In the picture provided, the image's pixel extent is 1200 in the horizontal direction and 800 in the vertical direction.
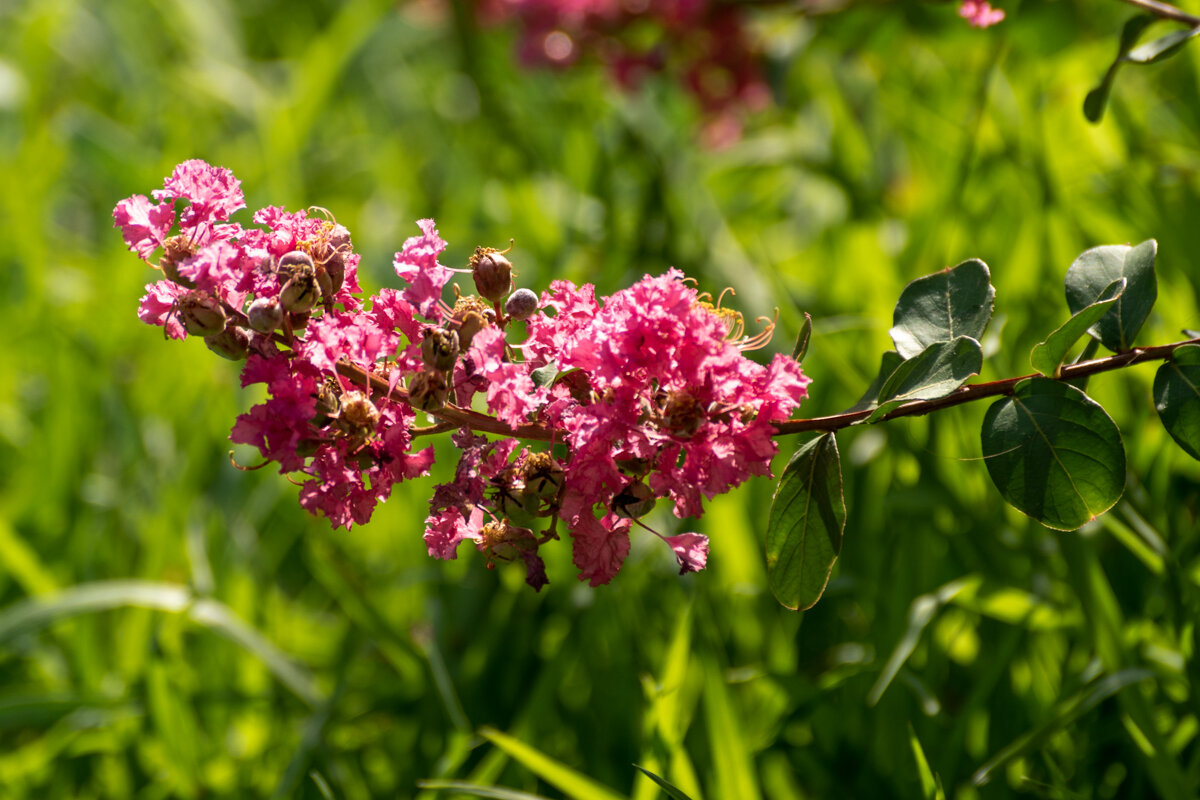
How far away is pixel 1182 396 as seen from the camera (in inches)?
22.6

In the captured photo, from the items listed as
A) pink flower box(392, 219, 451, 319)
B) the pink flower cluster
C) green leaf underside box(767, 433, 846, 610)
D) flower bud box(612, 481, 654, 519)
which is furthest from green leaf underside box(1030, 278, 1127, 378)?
the pink flower cluster

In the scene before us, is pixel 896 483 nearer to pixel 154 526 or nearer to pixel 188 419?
pixel 154 526

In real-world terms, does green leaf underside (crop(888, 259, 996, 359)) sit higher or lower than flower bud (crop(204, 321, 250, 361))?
higher

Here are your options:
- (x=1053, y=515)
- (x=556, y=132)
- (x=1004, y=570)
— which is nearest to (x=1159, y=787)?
(x=1004, y=570)

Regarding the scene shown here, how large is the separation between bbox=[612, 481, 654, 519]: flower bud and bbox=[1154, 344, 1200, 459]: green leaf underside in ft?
0.97

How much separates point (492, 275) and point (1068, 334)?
13.1 inches

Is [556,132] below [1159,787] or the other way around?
the other way around

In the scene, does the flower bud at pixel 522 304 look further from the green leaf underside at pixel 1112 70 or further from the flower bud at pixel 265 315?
the green leaf underside at pixel 1112 70

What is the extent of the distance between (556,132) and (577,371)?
5.75 ft

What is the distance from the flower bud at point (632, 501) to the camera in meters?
0.55

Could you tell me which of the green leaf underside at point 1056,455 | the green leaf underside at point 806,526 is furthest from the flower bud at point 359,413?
the green leaf underside at point 1056,455

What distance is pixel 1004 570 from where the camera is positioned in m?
1.03

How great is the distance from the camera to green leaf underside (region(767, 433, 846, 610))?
1.85ft

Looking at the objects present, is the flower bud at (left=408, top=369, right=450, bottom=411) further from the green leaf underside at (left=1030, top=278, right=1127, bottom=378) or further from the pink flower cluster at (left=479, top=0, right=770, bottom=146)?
the pink flower cluster at (left=479, top=0, right=770, bottom=146)
